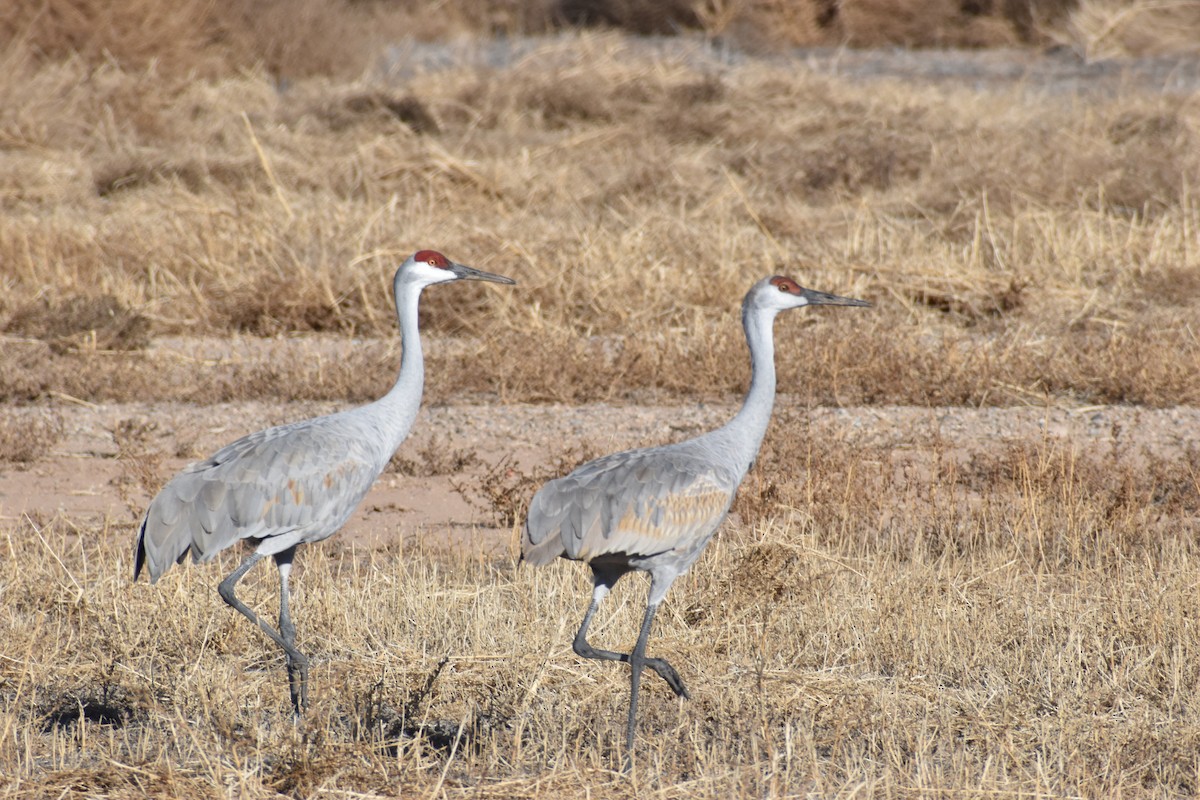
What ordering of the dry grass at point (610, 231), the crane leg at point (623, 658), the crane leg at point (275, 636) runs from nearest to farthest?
the crane leg at point (623, 658) < the crane leg at point (275, 636) < the dry grass at point (610, 231)

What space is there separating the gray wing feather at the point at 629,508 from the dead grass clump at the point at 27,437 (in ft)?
13.2

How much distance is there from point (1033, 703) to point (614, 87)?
499 inches

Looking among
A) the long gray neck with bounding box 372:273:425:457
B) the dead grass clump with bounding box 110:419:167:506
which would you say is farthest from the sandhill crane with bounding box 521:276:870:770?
the dead grass clump with bounding box 110:419:167:506

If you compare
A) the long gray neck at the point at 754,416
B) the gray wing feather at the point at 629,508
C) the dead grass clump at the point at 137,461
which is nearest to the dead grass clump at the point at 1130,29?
the dead grass clump at the point at 137,461

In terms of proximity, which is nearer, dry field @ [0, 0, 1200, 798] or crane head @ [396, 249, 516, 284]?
dry field @ [0, 0, 1200, 798]

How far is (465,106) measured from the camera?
15828 mm

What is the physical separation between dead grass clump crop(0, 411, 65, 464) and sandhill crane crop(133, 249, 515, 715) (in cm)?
289

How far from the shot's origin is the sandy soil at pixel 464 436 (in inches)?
279

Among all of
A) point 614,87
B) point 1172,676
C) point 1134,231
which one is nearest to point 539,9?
point 614,87

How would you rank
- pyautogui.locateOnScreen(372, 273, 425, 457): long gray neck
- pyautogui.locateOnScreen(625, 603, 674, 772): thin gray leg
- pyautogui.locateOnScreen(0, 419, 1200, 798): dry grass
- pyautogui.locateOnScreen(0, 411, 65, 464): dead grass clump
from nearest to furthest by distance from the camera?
pyautogui.locateOnScreen(0, 419, 1200, 798): dry grass → pyautogui.locateOnScreen(625, 603, 674, 772): thin gray leg → pyautogui.locateOnScreen(372, 273, 425, 457): long gray neck → pyautogui.locateOnScreen(0, 411, 65, 464): dead grass clump

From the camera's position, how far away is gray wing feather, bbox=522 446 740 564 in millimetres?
4527

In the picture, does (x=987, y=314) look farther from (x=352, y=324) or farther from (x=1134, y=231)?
(x=352, y=324)

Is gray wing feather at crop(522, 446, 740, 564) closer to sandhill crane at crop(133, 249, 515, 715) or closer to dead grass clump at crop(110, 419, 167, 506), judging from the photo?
sandhill crane at crop(133, 249, 515, 715)

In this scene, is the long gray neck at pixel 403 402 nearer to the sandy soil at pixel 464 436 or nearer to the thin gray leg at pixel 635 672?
the thin gray leg at pixel 635 672
